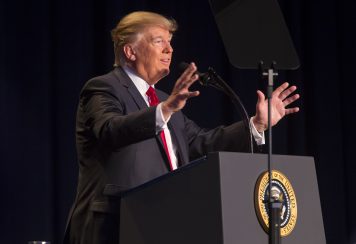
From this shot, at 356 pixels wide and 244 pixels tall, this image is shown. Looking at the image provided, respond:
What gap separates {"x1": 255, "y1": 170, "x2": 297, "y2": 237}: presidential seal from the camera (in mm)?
1899

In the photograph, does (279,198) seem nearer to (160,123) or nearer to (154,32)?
(160,123)

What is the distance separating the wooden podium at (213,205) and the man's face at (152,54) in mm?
706

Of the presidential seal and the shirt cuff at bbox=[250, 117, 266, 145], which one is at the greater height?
the shirt cuff at bbox=[250, 117, 266, 145]

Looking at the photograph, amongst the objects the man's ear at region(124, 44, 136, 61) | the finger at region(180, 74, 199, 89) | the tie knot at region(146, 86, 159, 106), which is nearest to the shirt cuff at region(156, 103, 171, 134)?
the finger at region(180, 74, 199, 89)

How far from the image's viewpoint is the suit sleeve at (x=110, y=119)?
216cm

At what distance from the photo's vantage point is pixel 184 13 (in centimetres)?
415

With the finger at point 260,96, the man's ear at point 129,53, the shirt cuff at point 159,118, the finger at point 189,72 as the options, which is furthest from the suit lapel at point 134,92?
the finger at point 189,72

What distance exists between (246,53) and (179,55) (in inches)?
70.9

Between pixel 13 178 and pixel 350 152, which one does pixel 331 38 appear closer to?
pixel 350 152

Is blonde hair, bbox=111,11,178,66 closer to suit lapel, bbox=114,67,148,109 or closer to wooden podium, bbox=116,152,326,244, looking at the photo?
suit lapel, bbox=114,67,148,109

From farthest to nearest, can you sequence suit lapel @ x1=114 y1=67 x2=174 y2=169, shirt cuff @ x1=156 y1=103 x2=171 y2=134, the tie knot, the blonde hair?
the blonde hair, the tie knot, suit lapel @ x1=114 y1=67 x2=174 y2=169, shirt cuff @ x1=156 y1=103 x2=171 y2=134

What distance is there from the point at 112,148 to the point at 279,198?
0.62 meters

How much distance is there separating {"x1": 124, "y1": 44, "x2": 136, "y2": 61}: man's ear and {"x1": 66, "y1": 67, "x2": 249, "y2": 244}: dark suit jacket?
0.12 metres

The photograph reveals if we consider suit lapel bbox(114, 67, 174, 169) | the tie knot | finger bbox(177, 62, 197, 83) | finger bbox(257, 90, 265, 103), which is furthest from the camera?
the tie knot
